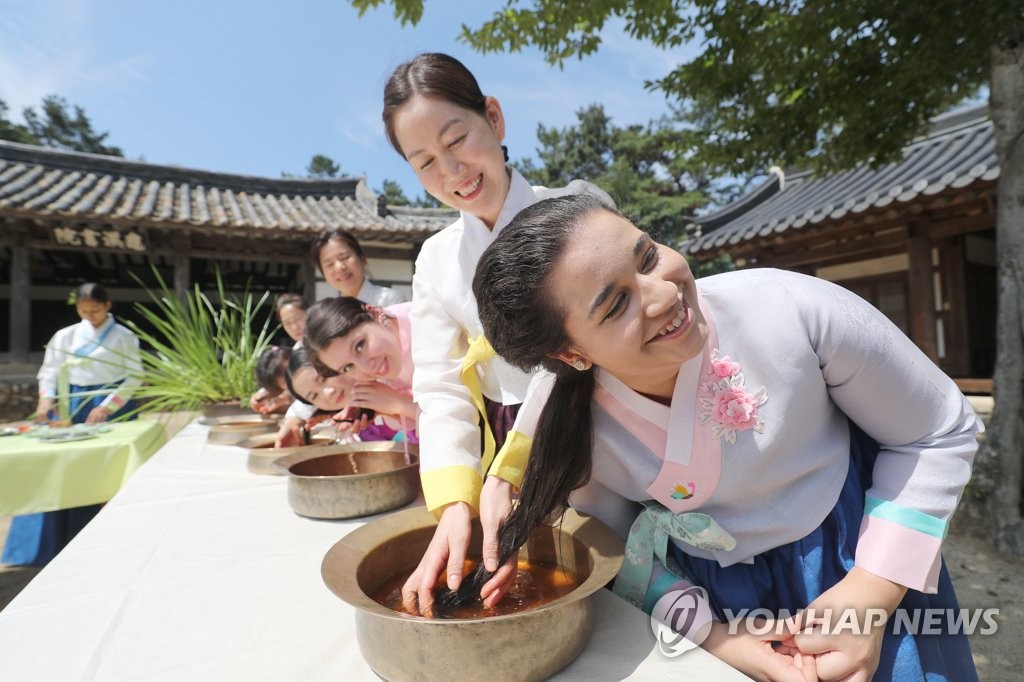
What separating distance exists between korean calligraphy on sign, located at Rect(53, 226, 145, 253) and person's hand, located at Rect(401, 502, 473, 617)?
8840 millimetres

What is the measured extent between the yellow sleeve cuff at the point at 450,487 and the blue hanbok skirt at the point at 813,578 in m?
0.48

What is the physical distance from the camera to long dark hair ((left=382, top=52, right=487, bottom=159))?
4.57ft

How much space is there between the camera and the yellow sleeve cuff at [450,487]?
118cm

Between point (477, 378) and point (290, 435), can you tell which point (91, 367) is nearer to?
→ point (290, 435)

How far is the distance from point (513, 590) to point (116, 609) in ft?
2.68

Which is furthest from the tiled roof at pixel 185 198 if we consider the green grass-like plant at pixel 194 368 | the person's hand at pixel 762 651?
the person's hand at pixel 762 651

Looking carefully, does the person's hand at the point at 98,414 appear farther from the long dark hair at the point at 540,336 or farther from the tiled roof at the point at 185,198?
the long dark hair at the point at 540,336

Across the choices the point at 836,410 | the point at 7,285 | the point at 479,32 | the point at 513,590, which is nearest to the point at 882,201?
the point at 479,32

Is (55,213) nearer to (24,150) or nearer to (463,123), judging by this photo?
(24,150)

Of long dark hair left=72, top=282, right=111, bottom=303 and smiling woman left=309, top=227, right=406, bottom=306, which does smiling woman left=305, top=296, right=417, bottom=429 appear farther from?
long dark hair left=72, top=282, right=111, bottom=303

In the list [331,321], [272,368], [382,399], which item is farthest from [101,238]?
[382,399]

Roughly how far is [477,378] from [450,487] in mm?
402

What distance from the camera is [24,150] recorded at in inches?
366

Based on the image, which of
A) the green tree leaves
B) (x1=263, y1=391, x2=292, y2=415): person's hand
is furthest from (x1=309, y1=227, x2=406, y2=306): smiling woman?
the green tree leaves
